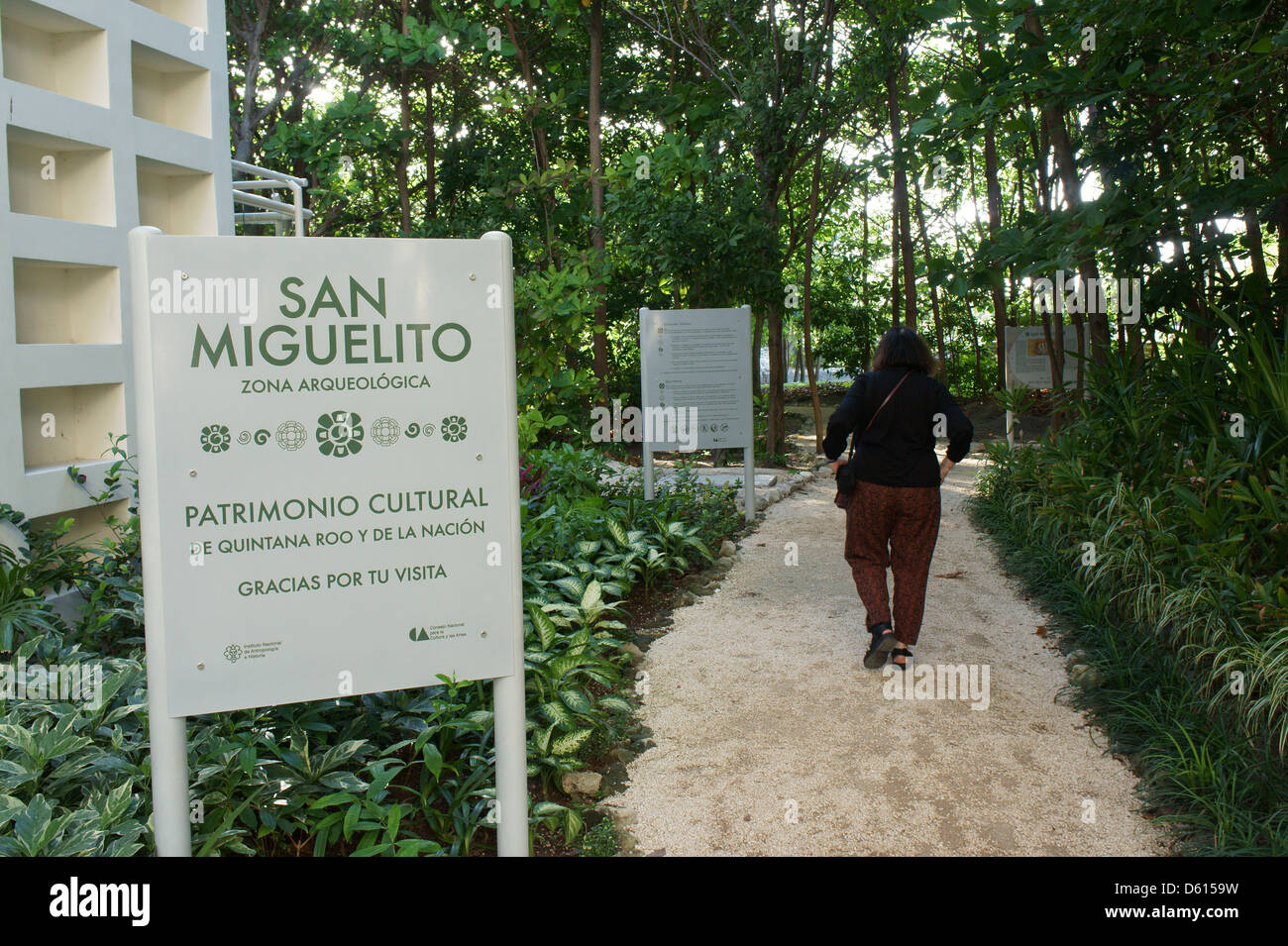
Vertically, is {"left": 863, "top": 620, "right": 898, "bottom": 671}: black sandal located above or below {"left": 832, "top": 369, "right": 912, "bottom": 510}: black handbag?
below

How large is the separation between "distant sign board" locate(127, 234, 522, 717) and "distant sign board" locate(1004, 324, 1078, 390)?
13.0 metres

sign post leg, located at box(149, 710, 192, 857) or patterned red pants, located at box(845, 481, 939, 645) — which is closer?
sign post leg, located at box(149, 710, 192, 857)

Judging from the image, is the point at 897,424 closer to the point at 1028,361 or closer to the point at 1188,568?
the point at 1188,568

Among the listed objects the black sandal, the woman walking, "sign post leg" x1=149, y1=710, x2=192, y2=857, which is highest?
the woman walking

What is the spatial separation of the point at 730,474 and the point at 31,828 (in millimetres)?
9603

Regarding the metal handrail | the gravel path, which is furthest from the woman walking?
the metal handrail

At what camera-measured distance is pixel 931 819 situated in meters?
3.47

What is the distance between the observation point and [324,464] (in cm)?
265

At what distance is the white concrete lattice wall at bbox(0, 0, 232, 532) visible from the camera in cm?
476

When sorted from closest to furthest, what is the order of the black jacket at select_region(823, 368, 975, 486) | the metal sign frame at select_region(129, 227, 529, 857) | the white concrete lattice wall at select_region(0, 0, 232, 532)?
the metal sign frame at select_region(129, 227, 529, 857), the white concrete lattice wall at select_region(0, 0, 232, 532), the black jacket at select_region(823, 368, 975, 486)

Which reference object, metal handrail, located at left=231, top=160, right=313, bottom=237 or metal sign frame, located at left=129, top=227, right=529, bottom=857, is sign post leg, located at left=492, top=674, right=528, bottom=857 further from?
metal handrail, located at left=231, top=160, right=313, bottom=237

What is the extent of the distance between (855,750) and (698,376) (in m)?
5.45

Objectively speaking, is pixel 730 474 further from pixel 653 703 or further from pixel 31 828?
pixel 31 828

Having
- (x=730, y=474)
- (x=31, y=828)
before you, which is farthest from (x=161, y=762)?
(x=730, y=474)
